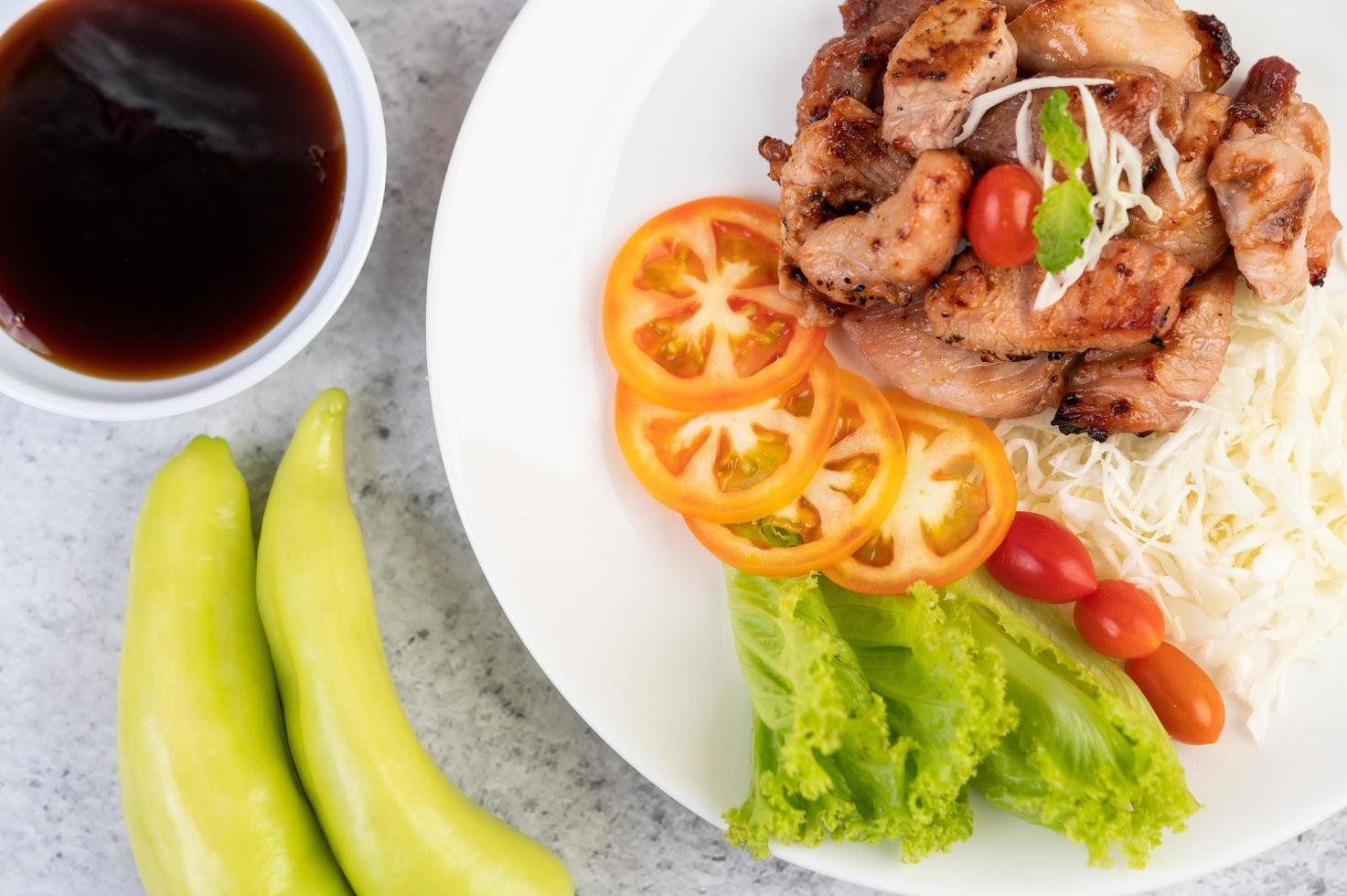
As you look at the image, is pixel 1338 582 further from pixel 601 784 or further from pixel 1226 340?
pixel 601 784

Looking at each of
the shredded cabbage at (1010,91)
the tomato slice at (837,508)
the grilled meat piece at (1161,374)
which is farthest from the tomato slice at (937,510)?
the shredded cabbage at (1010,91)

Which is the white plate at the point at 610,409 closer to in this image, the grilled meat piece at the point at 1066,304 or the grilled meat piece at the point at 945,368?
→ the grilled meat piece at the point at 945,368

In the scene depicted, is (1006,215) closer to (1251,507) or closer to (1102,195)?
(1102,195)

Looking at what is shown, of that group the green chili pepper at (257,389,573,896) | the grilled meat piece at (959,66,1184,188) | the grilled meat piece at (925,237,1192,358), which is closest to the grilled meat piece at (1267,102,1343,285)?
the grilled meat piece at (959,66,1184,188)

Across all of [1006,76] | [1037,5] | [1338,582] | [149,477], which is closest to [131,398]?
[149,477]

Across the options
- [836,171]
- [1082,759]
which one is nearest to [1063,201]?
[836,171]

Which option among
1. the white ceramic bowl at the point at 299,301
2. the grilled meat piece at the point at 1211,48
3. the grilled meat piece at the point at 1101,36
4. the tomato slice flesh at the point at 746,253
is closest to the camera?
the grilled meat piece at the point at 1101,36
